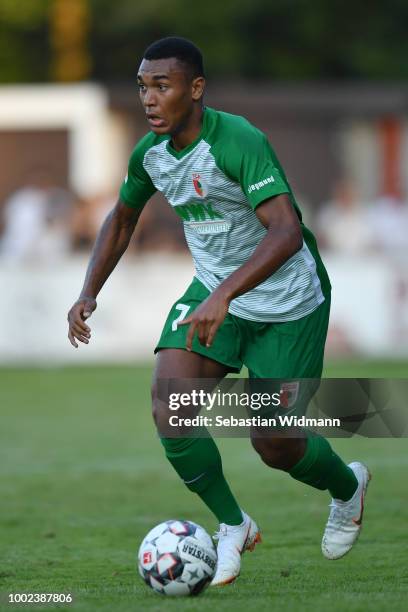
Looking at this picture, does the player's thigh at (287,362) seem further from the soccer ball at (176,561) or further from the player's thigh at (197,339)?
the soccer ball at (176,561)

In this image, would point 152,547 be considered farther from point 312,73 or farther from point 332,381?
point 312,73

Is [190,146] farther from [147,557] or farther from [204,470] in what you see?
[147,557]

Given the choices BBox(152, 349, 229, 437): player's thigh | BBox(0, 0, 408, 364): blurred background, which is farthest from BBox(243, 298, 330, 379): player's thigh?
BBox(0, 0, 408, 364): blurred background

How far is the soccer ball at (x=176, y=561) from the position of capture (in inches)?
232

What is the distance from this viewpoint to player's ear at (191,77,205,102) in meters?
6.14

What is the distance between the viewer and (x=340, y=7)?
1328 inches

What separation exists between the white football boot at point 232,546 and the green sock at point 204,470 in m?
0.04

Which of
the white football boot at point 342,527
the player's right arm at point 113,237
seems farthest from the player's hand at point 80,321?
the white football boot at point 342,527

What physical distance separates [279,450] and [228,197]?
1.16m

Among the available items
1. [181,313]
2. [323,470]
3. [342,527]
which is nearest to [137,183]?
[181,313]

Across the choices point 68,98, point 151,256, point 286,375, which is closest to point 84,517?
point 286,375

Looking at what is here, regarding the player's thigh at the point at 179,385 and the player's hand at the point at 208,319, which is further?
the player's thigh at the point at 179,385

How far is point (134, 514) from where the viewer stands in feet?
27.4

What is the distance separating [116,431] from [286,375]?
5986mm
